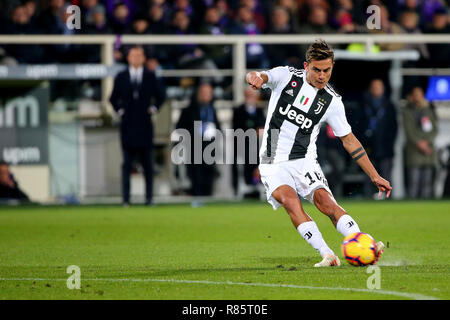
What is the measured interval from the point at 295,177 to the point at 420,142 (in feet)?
35.4

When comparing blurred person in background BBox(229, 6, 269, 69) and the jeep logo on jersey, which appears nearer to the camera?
the jeep logo on jersey

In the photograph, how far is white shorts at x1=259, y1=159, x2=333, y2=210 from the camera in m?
9.19

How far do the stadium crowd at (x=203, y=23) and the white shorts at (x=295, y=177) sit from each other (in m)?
10.4

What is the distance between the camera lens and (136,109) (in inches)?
691

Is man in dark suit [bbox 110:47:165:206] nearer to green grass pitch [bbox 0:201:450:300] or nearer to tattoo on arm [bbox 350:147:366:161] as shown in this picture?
green grass pitch [bbox 0:201:450:300]

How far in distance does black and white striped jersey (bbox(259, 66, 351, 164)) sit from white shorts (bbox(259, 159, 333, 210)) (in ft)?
0.22

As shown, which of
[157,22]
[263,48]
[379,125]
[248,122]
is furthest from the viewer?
[263,48]

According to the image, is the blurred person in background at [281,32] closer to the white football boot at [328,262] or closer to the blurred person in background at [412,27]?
the blurred person in background at [412,27]

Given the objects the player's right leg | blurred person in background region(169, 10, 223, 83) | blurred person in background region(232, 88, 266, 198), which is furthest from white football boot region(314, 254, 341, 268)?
blurred person in background region(169, 10, 223, 83)

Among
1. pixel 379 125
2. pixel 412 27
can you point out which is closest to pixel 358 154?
pixel 379 125

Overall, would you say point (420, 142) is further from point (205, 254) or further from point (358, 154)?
point (358, 154)

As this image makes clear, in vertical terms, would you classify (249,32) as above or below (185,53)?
above

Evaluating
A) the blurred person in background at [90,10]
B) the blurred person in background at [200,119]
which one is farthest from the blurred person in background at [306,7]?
the blurred person in background at [90,10]

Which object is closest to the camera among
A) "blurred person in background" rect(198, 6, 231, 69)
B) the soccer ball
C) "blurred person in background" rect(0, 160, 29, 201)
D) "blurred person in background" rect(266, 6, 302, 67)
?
the soccer ball
